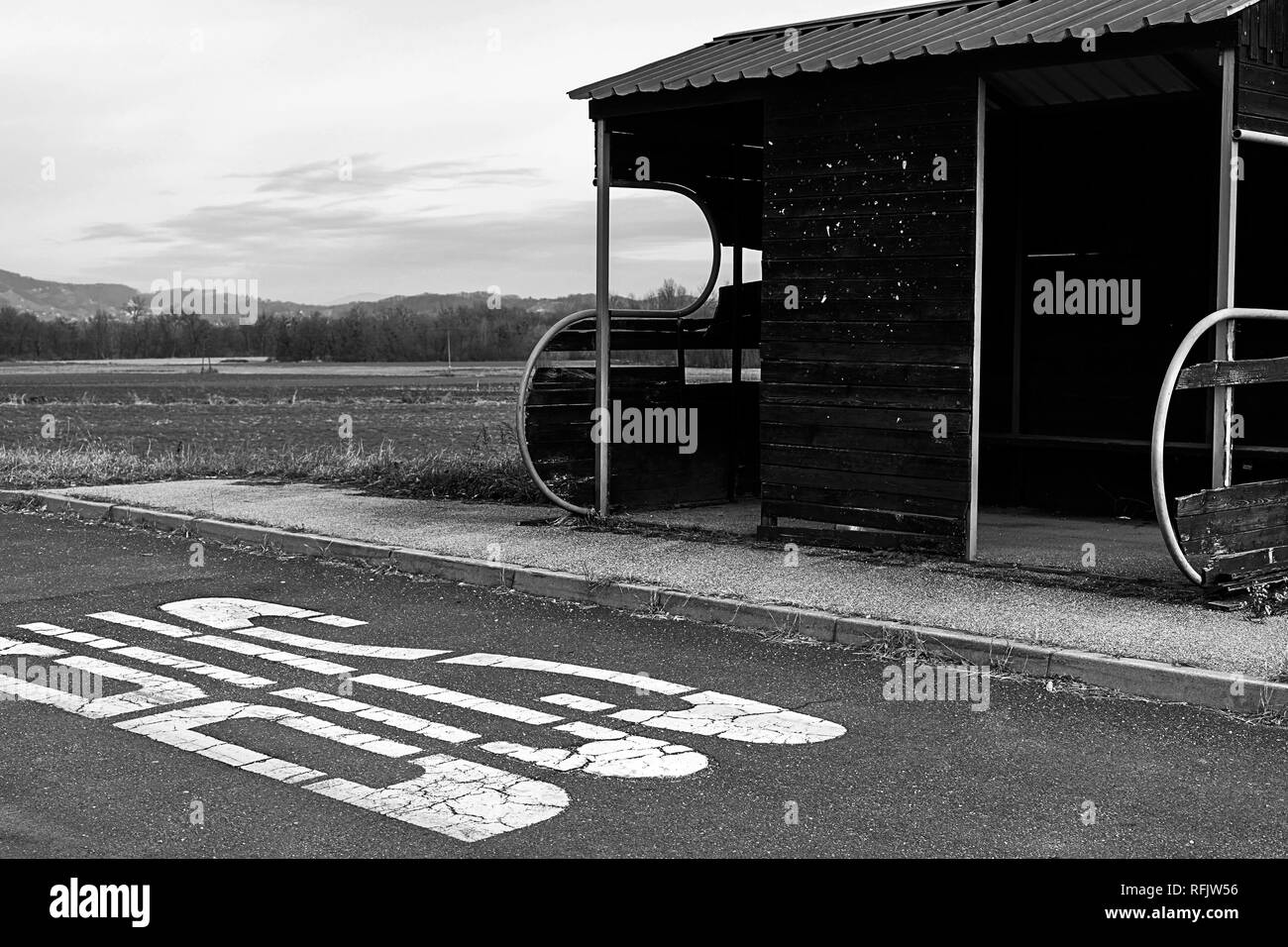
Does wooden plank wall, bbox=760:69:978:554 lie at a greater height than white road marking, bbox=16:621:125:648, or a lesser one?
greater

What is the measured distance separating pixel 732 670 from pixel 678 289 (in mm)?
6376

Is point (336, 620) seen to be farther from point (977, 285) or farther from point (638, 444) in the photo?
point (977, 285)

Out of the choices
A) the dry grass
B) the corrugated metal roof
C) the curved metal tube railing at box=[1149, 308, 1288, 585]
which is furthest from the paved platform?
the corrugated metal roof

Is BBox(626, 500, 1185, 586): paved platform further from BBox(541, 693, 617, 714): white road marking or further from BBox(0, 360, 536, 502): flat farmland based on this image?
BBox(541, 693, 617, 714): white road marking

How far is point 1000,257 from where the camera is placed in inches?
492

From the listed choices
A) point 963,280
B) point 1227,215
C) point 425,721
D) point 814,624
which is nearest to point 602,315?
point 963,280

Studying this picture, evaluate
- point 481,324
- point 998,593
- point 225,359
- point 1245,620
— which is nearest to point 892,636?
point 998,593

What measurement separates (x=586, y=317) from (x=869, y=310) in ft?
9.27

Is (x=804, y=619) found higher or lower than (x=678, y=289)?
lower

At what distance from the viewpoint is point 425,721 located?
6547mm

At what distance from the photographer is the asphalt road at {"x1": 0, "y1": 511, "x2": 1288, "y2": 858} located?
16.4ft

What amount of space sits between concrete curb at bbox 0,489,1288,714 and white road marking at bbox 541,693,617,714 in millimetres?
1839
